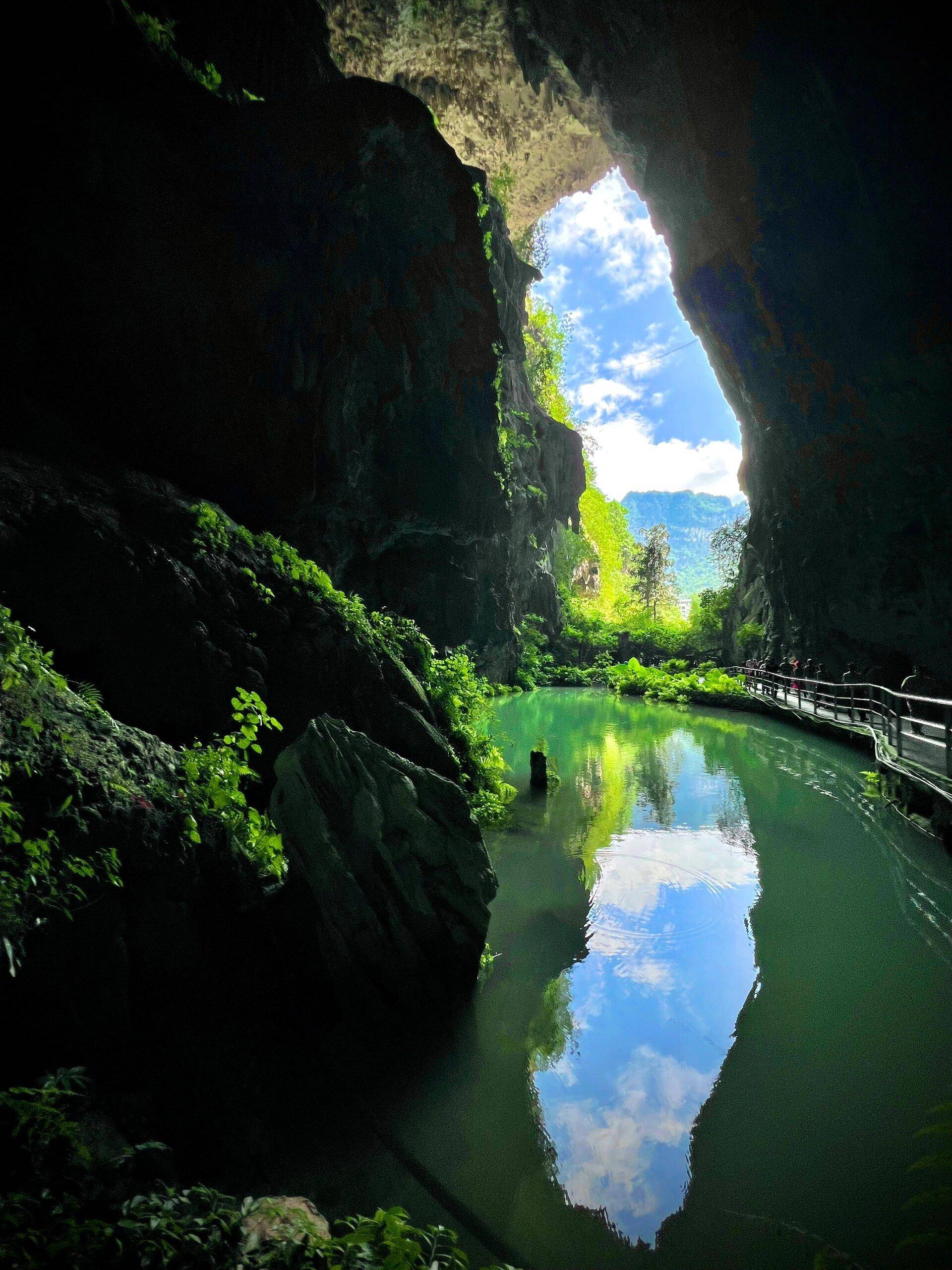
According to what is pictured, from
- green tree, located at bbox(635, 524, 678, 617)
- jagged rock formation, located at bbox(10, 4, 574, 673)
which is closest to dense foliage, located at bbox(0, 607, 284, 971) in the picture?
jagged rock formation, located at bbox(10, 4, 574, 673)

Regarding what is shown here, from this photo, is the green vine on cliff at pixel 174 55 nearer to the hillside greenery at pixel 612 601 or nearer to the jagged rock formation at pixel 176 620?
the jagged rock formation at pixel 176 620

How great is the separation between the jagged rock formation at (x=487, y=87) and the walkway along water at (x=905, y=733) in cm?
2311

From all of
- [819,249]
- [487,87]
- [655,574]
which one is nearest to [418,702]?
[819,249]

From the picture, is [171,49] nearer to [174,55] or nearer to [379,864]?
[174,55]

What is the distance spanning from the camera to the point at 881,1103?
3441mm

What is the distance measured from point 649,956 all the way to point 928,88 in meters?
17.9

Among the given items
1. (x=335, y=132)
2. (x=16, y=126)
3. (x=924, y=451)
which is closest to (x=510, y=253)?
(x=335, y=132)

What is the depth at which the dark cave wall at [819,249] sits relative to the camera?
Result: 13.5 metres

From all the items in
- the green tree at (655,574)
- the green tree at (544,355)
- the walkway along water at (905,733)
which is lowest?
the walkway along water at (905,733)

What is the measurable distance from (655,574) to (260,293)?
42.5 meters

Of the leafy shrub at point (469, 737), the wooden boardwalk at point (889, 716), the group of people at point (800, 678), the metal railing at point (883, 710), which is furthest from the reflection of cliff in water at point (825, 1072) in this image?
the group of people at point (800, 678)

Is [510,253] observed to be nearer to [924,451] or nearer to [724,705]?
[924,451]

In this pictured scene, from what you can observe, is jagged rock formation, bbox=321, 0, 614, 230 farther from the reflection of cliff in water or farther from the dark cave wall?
the reflection of cliff in water

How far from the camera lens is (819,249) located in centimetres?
1655
